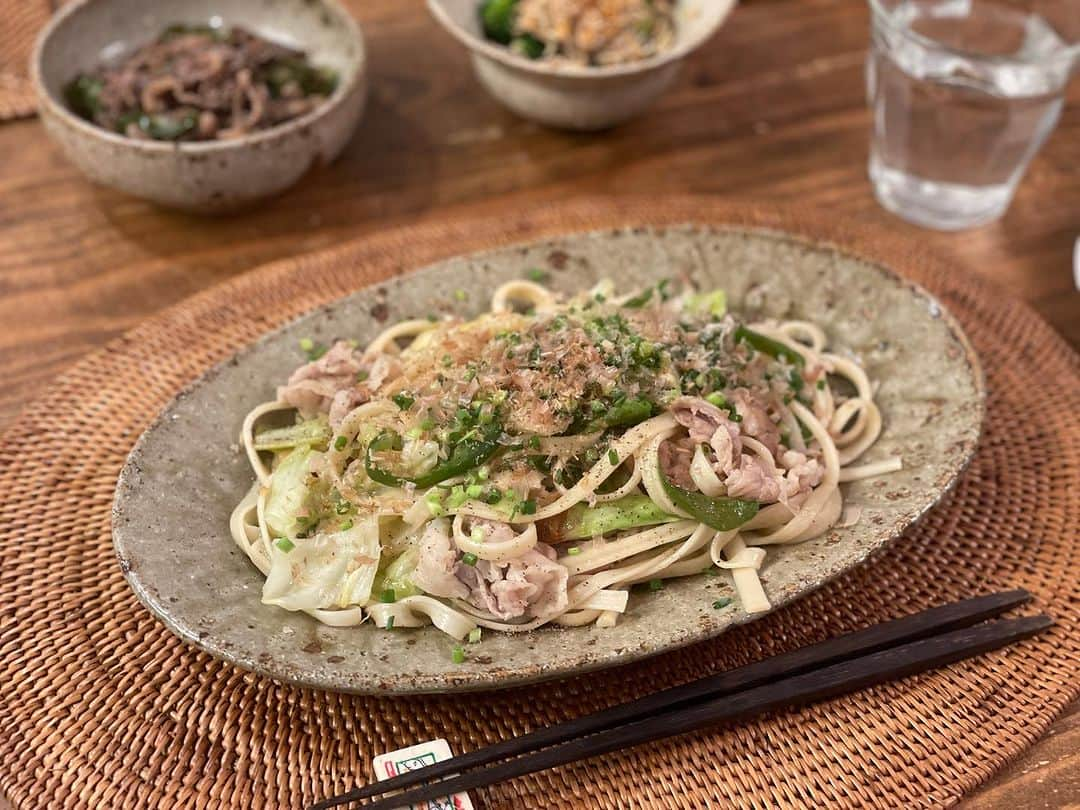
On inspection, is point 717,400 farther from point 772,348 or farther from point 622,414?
point 772,348

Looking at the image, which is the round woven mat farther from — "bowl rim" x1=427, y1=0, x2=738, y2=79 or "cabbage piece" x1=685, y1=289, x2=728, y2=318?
"bowl rim" x1=427, y1=0, x2=738, y2=79

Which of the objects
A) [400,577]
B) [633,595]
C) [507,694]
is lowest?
[507,694]

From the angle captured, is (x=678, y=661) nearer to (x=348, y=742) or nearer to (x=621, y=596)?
(x=621, y=596)

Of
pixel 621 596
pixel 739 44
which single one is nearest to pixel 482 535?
pixel 621 596

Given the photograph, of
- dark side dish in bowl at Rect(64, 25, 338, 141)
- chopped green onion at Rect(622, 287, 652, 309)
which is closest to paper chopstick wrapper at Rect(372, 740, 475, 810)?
chopped green onion at Rect(622, 287, 652, 309)

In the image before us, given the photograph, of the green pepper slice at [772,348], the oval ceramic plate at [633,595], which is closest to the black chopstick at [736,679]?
the oval ceramic plate at [633,595]

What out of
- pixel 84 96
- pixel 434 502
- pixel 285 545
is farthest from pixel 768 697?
pixel 84 96
